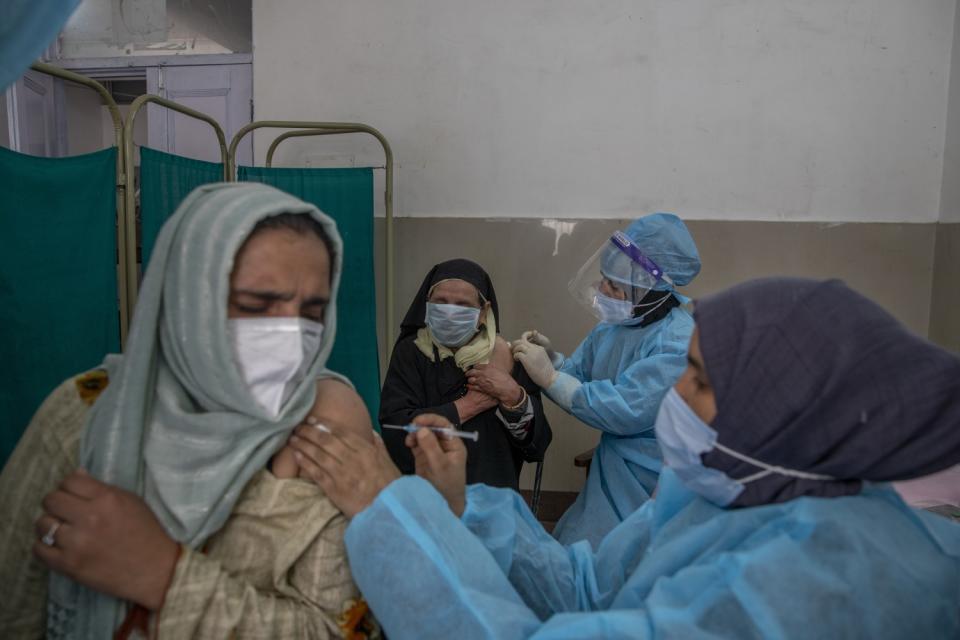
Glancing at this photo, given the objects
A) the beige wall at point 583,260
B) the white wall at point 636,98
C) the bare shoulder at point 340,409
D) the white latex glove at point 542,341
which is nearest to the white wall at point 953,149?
the white wall at point 636,98

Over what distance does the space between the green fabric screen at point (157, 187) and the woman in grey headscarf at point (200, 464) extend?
6.15 ft

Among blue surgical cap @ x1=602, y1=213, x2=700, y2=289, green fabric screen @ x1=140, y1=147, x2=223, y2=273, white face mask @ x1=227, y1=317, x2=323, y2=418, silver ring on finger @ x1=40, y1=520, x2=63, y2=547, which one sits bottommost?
silver ring on finger @ x1=40, y1=520, x2=63, y2=547

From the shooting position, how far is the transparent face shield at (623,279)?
100 inches

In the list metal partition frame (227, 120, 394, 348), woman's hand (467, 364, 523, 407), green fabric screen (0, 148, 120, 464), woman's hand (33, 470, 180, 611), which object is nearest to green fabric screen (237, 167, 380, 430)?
metal partition frame (227, 120, 394, 348)

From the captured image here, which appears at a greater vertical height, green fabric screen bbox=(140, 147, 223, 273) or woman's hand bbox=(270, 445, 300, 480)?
green fabric screen bbox=(140, 147, 223, 273)

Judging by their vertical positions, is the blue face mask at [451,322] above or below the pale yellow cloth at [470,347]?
above

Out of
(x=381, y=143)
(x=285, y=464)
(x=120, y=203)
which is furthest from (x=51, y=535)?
(x=381, y=143)

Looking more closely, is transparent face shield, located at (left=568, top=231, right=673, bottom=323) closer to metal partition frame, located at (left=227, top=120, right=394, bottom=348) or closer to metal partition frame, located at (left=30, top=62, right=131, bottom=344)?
metal partition frame, located at (left=227, top=120, right=394, bottom=348)

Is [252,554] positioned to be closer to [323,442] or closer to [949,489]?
[323,442]

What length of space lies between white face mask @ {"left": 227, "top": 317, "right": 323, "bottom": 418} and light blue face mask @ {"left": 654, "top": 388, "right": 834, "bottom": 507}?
635 millimetres

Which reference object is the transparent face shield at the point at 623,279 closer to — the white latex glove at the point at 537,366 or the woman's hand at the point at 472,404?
the white latex glove at the point at 537,366

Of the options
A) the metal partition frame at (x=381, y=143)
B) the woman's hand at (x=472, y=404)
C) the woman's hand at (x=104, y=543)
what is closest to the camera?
the woman's hand at (x=104, y=543)

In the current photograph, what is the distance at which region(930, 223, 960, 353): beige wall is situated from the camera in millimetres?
3354

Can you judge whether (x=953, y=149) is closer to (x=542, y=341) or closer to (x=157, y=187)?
(x=542, y=341)
